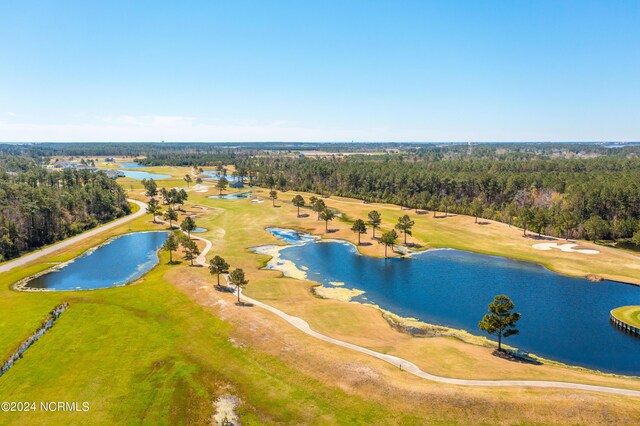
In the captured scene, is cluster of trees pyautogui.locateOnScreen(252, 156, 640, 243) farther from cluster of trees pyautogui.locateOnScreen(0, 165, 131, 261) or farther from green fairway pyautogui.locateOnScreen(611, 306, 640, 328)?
cluster of trees pyautogui.locateOnScreen(0, 165, 131, 261)

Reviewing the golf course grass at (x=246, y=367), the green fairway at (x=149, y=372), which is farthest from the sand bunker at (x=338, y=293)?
the green fairway at (x=149, y=372)

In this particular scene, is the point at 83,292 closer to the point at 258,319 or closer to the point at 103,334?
the point at 103,334

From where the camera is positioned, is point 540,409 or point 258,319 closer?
point 540,409

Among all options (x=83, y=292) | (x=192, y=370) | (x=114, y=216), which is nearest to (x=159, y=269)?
(x=83, y=292)

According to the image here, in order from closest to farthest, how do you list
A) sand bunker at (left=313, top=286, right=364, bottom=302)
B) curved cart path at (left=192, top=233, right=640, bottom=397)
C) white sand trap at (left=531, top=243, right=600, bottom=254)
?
curved cart path at (left=192, top=233, right=640, bottom=397) → sand bunker at (left=313, top=286, right=364, bottom=302) → white sand trap at (left=531, top=243, right=600, bottom=254)

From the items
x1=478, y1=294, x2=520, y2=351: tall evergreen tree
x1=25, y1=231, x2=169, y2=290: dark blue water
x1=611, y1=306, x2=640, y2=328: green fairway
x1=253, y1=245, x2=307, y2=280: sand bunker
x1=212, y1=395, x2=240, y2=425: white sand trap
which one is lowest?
x1=25, y1=231, x2=169, y2=290: dark blue water

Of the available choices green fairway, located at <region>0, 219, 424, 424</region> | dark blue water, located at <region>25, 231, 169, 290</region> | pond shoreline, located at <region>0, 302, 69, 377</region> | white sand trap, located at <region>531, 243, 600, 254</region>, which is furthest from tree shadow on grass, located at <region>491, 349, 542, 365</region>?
dark blue water, located at <region>25, 231, 169, 290</region>

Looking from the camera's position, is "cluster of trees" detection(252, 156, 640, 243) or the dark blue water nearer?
the dark blue water
